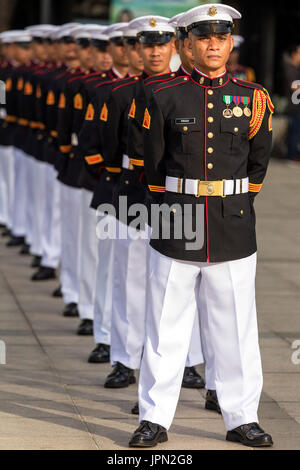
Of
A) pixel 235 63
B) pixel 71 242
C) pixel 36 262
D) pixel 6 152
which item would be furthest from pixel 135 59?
pixel 235 63

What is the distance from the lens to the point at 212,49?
5914 millimetres

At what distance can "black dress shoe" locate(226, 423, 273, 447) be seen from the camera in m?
6.02

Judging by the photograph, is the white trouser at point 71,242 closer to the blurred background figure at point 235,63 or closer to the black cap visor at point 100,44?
the black cap visor at point 100,44

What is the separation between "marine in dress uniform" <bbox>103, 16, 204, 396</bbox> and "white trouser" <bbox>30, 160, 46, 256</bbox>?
4.41 meters

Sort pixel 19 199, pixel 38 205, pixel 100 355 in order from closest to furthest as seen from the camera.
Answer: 1. pixel 100 355
2. pixel 38 205
3. pixel 19 199

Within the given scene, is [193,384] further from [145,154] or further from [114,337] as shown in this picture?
[145,154]

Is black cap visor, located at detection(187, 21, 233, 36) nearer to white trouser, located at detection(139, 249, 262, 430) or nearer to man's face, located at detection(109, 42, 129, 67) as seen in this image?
white trouser, located at detection(139, 249, 262, 430)

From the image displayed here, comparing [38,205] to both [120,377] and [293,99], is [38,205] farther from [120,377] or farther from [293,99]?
[293,99]

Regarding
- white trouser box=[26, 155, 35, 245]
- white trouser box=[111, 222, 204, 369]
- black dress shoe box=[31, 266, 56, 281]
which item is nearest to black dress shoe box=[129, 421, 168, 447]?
white trouser box=[111, 222, 204, 369]

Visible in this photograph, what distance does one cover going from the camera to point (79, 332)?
8758 millimetres

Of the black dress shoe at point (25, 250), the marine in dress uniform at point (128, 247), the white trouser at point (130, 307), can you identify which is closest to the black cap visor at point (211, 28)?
the marine in dress uniform at point (128, 247)

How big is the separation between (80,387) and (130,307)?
570 mm

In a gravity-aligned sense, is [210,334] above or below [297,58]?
above
